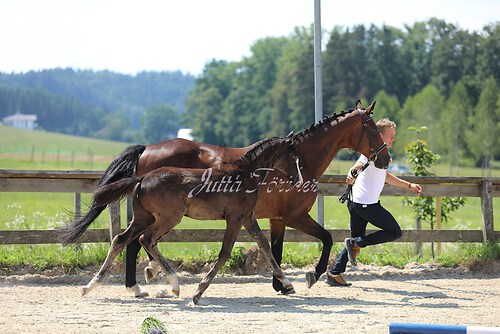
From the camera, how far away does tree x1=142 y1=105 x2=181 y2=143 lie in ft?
572

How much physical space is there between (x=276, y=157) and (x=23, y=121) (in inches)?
4063

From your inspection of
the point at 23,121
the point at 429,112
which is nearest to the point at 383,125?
the point at 429,112

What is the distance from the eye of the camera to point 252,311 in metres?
7.68

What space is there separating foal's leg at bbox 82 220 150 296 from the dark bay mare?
0.46 metres

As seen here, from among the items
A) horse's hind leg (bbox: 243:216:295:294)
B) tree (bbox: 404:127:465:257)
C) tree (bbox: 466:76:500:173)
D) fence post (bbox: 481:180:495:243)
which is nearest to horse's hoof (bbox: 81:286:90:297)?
horse's hind leg (bbox: 243:216:295:294)

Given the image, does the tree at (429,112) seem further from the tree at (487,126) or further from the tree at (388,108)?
the tree at (487,126)

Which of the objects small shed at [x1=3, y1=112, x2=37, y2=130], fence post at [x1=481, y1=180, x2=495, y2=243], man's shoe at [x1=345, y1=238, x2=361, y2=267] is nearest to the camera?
man's shoe at [x1=345, y1=238, x2=361, y2=267]

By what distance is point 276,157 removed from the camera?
877 cm

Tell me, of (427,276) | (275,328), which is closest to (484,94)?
(427,276)

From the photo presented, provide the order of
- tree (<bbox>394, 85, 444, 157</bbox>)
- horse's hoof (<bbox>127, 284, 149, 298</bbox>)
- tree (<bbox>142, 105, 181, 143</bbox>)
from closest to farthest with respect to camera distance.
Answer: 1. horse's hoof (<bbox>127, 284, 149, 298</bbox>)
2. tree (<bbox>394, 85, 444, 157</bbox>)
3. tree (<bbox>142, 105, 181, 143</bbox>)

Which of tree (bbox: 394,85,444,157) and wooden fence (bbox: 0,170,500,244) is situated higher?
tree (bbox: 394,85,444,157)

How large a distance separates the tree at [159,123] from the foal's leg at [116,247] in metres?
165

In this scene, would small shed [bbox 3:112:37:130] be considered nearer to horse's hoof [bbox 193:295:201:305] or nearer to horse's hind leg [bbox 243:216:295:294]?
horse's hind leg [bbox 243:216:295:294]

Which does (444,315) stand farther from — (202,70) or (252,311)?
(202,70)
